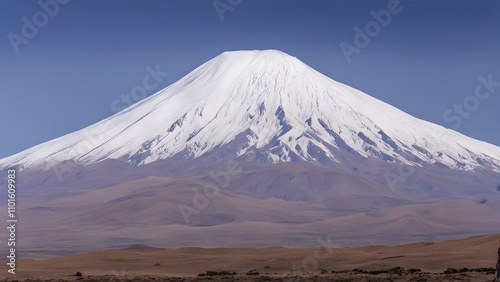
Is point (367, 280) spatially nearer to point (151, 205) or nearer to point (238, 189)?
point (151, 205)

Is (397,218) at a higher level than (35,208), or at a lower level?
lower

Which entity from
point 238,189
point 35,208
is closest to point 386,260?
point 35,208

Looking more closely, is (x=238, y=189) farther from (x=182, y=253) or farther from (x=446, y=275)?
(x=446, y=275)

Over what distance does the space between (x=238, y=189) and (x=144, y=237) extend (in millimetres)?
70813

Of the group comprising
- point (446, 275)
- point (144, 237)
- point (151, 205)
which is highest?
point (151, 205)

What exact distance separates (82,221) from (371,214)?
4323 cm

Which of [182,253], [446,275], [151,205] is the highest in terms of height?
[151,205]

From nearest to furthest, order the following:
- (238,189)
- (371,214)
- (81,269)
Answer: (81,269)
(371,214)
(238,189)

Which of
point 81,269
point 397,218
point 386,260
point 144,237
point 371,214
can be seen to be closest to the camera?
point 386,260

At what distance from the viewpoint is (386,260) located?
40.4m

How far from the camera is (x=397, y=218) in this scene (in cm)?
14012

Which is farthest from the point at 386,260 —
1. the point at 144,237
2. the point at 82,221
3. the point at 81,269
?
the point at 82,221

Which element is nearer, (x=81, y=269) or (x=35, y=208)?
(x=81, y=269)

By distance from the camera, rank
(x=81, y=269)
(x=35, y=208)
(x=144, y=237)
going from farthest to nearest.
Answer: (x=35, y=208), (x=144, y=237), (x=81, y=269)
